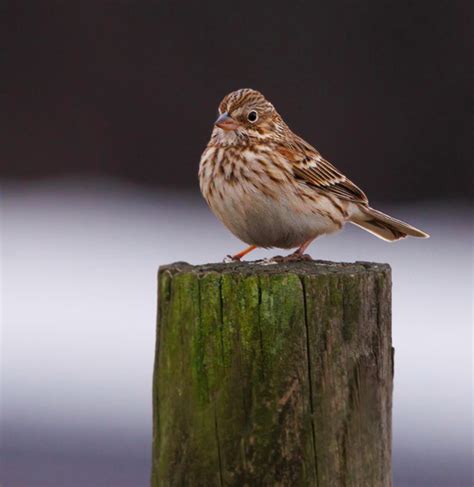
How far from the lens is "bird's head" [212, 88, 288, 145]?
5309 millimetres

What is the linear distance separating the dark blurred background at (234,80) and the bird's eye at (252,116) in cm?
369

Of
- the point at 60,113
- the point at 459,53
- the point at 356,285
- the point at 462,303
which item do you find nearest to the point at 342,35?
the point at 459,53

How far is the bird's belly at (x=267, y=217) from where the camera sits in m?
5.05

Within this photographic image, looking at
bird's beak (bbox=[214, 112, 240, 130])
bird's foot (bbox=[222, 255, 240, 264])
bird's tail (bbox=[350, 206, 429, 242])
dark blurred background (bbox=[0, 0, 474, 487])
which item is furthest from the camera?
dark blurred background (bbox=[0, 0, 474, 487])

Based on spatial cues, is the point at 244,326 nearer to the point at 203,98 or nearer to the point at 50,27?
the point at 203,98

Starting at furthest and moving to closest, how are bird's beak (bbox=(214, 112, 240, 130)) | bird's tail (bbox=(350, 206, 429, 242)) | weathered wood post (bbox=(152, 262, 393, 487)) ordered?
bird's tail (bbox=(350, 206, 429, 242))
bird's beak (bbox=(214, 112, 240, 130))
weathered wood post (bbox=(152, 262, 393, 487))

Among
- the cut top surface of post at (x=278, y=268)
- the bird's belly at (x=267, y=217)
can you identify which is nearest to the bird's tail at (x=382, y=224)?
the bird's belly at (x=267, y=217)

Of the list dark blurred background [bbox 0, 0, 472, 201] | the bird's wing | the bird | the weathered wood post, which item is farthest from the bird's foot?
dark blurred background [bbox 0, 0, 472, 201]

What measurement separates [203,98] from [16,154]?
166 cm

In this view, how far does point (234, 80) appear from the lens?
30.1 ft

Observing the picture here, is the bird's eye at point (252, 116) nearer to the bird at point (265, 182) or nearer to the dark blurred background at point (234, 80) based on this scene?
the bird at point (265, 182)

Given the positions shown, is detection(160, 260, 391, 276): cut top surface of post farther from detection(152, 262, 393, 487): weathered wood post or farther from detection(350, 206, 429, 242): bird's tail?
detection(350, 206, 429, 242): bird's tail

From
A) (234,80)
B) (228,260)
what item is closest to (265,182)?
(228,260)

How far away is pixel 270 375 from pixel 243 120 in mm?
2028
